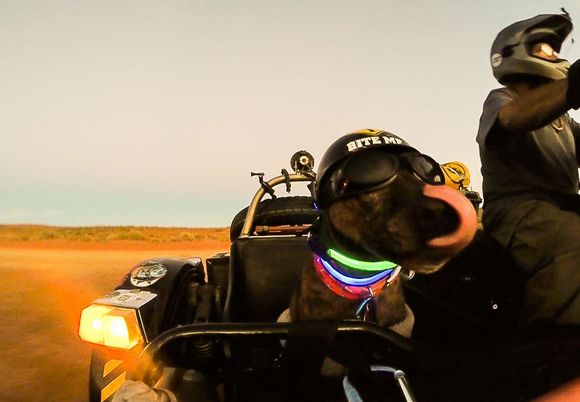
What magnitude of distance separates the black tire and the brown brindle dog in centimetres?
181

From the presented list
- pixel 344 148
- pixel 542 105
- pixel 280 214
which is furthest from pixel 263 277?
pixel 542 105

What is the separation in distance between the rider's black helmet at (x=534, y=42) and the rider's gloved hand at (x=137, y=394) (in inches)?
84.2

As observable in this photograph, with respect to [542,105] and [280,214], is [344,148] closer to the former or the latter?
[542,105]

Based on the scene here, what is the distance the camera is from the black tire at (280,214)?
12.7 feet

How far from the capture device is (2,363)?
219 inches

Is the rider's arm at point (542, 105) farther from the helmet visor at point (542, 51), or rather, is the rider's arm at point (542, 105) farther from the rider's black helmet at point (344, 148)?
the rider's black helmet at point (344, 148)

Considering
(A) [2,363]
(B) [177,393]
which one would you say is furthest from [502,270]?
(A) [2,363]

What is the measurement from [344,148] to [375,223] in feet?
1.06

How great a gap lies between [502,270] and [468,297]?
213 millimetres

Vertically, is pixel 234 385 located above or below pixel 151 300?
below

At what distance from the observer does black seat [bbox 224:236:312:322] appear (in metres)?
2.94

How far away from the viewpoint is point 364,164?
156 cm

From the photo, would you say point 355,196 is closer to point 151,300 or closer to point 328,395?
point 328,395

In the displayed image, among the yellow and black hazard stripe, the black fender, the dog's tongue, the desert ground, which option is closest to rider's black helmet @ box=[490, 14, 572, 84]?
the yellow and black hazard stripe
